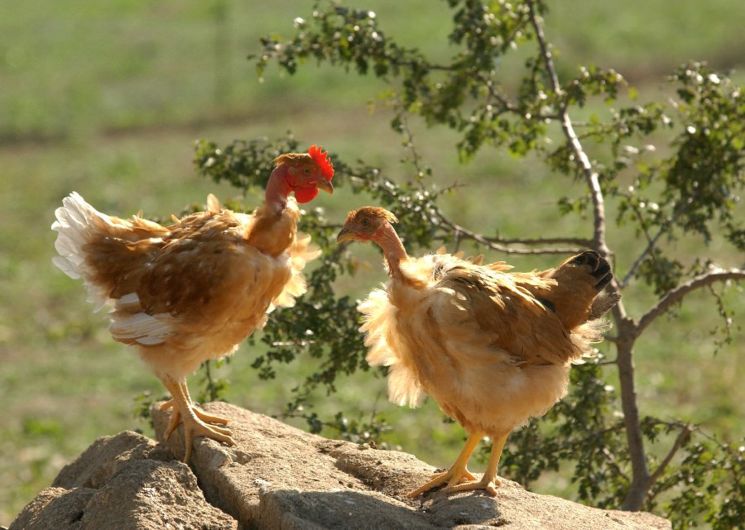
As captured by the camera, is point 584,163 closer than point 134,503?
No

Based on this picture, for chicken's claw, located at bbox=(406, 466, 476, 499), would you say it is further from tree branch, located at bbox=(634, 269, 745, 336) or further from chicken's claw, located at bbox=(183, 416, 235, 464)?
tree branch, located at bbox=(634, 269, 745, 336)

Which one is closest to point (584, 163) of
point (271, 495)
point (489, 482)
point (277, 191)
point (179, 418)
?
point (277, 191)

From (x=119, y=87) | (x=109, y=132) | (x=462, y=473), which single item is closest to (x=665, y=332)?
(x=462, y=473)

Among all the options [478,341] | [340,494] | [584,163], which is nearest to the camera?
[340,494]

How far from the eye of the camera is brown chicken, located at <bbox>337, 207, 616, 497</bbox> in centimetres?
561

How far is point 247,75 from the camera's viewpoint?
1070 inches

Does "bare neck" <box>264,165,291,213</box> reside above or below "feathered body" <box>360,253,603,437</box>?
above

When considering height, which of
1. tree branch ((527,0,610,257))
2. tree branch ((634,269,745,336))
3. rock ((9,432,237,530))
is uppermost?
tree branch ((527,0,610,257))

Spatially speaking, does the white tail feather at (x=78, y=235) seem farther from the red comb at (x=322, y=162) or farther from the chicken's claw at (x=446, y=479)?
the chicken's claw at (x=446, y=479)

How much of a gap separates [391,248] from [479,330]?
623 millimetres

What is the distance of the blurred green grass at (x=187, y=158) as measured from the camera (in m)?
12.5

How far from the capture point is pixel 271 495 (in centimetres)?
503

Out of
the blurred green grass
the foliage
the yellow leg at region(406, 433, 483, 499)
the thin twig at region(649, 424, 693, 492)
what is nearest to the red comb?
the foliage

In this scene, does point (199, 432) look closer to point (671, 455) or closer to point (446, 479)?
point (446, 479)
